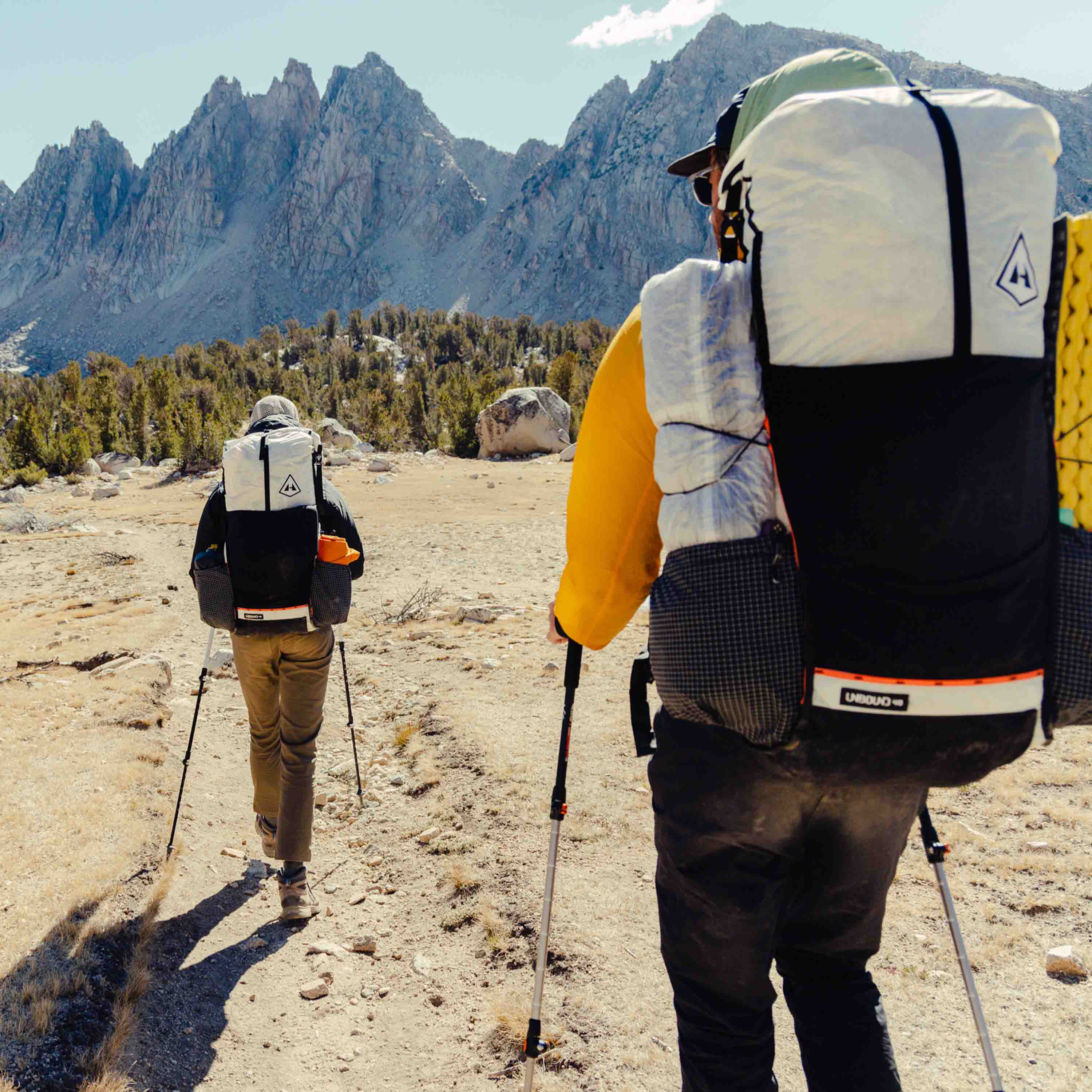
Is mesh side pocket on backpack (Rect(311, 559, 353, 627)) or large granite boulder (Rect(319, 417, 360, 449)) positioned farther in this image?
large granite boulder (Rect(319, 417, 360, 449))

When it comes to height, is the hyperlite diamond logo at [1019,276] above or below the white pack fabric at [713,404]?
above

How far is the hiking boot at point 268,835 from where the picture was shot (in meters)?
4.23

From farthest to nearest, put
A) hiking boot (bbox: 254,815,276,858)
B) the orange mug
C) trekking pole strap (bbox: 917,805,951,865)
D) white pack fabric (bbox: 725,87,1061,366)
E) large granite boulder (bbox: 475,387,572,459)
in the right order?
large granite boulder (bbox: 475,387,572,459) → hiking boot (bbox: 254,815,276,858) → the orange mug → trekking pole strap (bbox: 917,805,951,865) → white pack fabric (bbox: 725,87,1061,366)

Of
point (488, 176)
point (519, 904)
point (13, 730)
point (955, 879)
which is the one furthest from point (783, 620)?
point (488, 176)

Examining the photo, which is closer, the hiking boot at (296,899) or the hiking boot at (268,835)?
the hiking boot at (296,899)

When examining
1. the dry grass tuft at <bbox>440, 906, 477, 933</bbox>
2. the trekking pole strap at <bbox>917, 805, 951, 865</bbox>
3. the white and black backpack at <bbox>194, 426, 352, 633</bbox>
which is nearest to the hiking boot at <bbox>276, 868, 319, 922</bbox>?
the dry grass tuft at <bbox>440, 906, 477, 933</bbox>

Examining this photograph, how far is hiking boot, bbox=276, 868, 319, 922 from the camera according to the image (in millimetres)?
3916

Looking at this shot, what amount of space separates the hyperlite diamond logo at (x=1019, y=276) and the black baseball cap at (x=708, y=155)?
72 cm

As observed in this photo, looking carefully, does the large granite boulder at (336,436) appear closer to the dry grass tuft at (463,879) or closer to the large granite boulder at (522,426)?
the large granite boulder at (522,426)

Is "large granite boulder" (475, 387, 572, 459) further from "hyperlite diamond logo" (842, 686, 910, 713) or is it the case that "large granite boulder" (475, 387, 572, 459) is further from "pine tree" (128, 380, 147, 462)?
"hyperlite diamond logo" (842, 686, 910, 713)

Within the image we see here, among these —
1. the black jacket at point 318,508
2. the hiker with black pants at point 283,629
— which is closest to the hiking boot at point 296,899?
the hiker with black pants at point 283,629

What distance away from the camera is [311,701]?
402 cm

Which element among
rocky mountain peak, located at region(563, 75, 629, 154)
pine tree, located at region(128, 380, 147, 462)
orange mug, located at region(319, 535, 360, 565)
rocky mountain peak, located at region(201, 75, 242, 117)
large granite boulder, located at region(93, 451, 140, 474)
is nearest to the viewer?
orange mug, located at region(319, 535, 360, 565)

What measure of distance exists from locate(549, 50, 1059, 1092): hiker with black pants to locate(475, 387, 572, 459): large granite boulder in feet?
90.5
